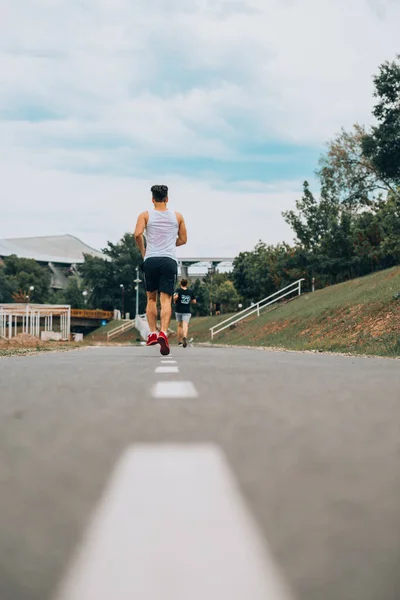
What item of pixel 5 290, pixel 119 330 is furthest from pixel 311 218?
pixel 5 290

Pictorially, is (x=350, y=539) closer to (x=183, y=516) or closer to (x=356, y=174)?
(x=183, y=516)

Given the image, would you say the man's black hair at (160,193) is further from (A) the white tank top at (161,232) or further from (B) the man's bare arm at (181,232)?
(B) the man's bare arm at (181,232)

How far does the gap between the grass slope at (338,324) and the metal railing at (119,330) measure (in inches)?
2004

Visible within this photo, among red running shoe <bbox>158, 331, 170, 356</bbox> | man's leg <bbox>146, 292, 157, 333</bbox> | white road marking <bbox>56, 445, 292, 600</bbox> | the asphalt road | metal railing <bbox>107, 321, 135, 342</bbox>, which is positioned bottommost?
metal railing <bbox>107, 321, 135, 342</bbox>

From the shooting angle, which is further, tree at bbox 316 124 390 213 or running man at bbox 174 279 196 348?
tree at bbox 316 124 390 213

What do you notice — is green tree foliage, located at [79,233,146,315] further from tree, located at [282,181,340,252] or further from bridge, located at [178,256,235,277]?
tree, located at [282,181,340,252]

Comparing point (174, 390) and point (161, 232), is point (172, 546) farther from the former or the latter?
point (161, 232)

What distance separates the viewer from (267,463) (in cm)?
257

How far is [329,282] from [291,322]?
2058cm

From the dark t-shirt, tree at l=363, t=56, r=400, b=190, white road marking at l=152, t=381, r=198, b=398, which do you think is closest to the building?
tree at l=363, t=56, r=400, b=190

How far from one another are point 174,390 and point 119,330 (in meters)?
95.4

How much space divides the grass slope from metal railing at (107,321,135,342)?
5089 centimetres

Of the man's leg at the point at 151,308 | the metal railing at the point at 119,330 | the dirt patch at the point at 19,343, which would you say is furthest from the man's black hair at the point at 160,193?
the metal railing at the point at 119,330

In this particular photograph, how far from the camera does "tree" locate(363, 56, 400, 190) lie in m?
46.5
